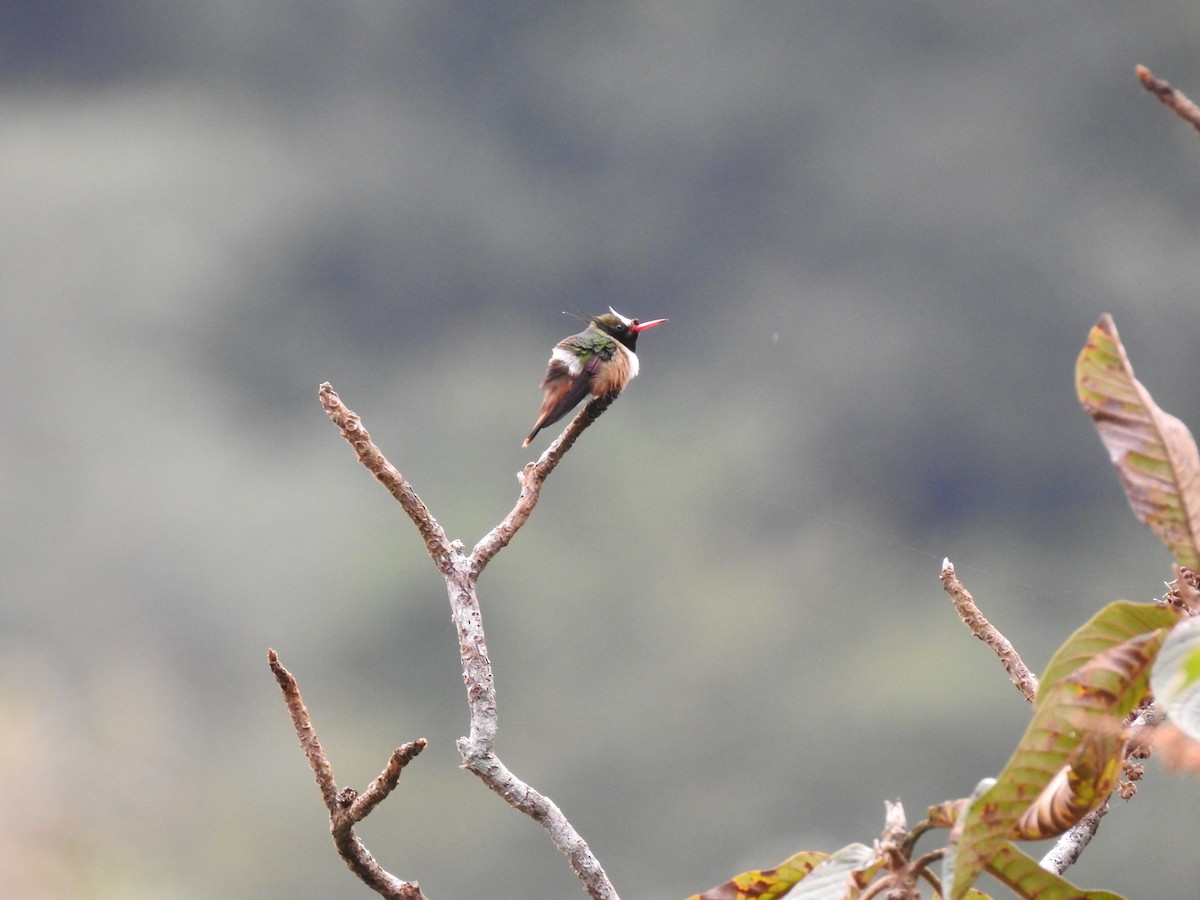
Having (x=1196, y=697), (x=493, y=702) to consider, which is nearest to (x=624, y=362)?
(x=493, y=702)

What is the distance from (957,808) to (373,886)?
81 centimetres

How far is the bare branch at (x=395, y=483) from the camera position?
1659 mm

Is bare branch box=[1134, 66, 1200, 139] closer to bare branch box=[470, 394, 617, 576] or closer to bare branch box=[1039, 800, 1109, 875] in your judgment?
bare branch box=[1039, 800, 1109, 875]

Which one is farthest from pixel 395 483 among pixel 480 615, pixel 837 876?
pixel 837 876

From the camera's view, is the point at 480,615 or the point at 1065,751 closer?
the point at 1065,751

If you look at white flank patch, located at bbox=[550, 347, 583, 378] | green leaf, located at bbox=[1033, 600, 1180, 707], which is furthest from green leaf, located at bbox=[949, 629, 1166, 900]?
white flank patch, located at bbox=[550, 347, 583, 378]

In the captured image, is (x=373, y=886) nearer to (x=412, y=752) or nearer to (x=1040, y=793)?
(x=412, y=752)

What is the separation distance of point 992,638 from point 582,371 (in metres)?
1.39

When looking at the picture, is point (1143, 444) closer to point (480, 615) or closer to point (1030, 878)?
point (1030, 878)

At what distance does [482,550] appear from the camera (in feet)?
5.71

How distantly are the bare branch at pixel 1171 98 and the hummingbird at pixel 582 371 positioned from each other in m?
1.92

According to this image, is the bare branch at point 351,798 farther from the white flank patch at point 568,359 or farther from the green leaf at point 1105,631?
the white flank patch at point 568,359

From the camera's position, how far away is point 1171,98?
564 millimetres

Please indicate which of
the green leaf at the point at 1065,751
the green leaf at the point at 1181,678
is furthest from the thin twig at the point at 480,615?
the green leaf at the point at 1181,678
